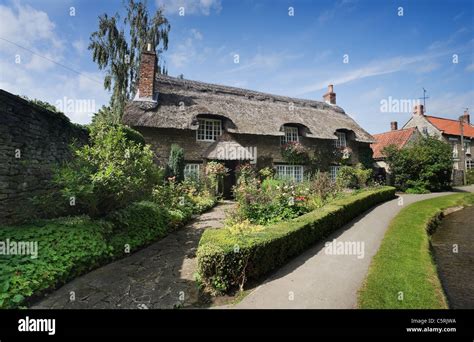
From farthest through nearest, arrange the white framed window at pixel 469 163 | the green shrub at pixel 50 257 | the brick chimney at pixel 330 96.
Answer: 1. the white framed window at pixel 469 163
2. the brick chimney at pixel 330 96
3. the green shrub at pixel 50 257

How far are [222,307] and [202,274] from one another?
76 centimetres

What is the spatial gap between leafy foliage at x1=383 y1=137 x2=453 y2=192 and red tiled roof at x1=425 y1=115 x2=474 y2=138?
437 inches

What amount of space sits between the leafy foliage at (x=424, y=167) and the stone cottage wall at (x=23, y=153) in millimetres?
22329

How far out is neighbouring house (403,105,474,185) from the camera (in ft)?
90.4

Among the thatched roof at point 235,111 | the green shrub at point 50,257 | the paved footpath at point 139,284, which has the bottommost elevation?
the paved footpath at point 139,284

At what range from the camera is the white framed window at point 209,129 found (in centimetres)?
1521

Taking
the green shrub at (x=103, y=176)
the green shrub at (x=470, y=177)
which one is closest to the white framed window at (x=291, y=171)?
the green shrub at (x=103, y=176)

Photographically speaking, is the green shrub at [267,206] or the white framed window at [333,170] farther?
the white framed window at [333,170]

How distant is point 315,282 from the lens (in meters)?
4.79

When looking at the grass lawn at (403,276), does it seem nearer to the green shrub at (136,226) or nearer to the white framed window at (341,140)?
the green shrub at (136,226)

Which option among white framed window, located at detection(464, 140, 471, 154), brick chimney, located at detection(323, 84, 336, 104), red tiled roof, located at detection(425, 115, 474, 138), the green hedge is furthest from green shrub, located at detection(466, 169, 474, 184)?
the green hedge

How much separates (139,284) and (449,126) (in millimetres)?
37928

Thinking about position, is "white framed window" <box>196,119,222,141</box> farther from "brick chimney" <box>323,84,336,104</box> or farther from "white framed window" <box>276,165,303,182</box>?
"brick chimney" <box>323,84,336,104</box>
